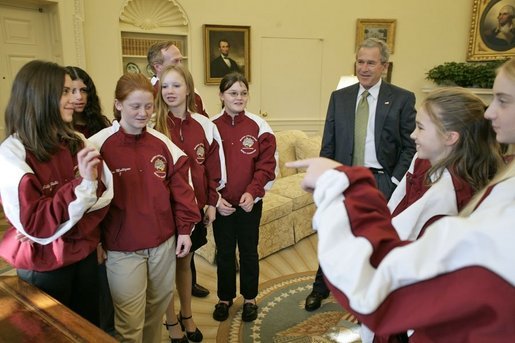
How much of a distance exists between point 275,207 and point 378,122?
156 cm

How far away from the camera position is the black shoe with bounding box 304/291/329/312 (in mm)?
2625

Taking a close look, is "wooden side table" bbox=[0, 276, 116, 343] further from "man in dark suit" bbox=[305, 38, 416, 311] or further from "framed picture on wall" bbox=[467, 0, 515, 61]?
"framed picture on wall" bbox=[467, 0, 515, 61]

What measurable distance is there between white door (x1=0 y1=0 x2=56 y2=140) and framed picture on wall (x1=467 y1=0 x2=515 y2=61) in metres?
6.30

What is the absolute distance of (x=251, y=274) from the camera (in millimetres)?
2426

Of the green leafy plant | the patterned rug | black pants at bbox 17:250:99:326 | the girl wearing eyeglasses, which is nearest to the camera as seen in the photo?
black pants at bbox 17:250:99:326

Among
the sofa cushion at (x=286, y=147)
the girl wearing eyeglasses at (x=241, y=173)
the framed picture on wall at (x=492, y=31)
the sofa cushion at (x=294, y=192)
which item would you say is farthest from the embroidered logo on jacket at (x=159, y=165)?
the framed picture on wall at (x=492, y=31)

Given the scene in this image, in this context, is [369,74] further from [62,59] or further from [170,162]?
[62,59]

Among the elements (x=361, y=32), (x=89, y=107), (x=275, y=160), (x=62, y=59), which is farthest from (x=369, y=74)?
(x=361, y=32)

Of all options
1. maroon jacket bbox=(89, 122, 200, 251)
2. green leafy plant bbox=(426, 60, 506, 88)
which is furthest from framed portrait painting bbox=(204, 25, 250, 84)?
maroon jacket bbox=(89, 122, 200, 251)

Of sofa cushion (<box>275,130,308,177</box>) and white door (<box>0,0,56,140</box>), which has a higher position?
white door (<box>0,0,56,140</box>)

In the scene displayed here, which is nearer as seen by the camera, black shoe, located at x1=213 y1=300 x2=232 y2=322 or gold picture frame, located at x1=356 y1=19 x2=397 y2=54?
black shoe, located at x1=213 y1=300 x2=232 y2=322

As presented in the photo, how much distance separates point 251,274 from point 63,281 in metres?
1.22

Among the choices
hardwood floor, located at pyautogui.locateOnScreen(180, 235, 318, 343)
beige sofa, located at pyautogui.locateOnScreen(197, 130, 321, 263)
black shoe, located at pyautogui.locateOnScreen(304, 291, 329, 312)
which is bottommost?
hardwood floor, located at pyautogui.locateOnScreen(180, 235, 318, 343)

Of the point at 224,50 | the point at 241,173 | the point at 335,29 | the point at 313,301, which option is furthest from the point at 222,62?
the point at 313,301
